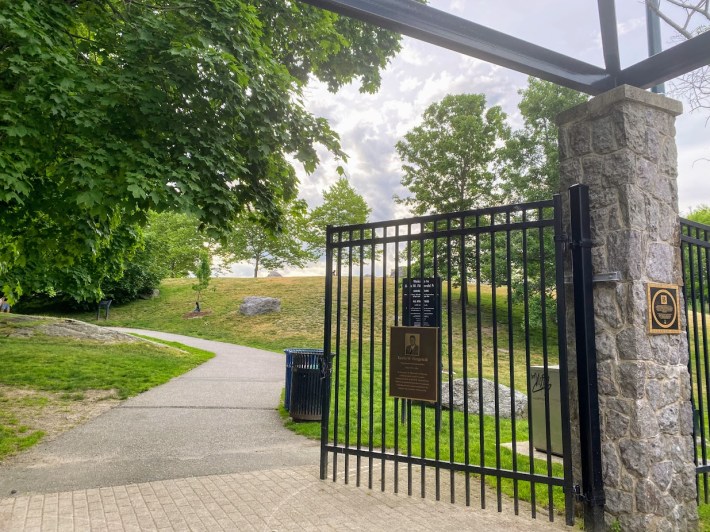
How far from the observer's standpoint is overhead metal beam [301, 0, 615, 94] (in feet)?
12.8

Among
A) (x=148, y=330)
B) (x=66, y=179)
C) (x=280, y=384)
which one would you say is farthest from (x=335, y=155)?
(x=148, y=330)

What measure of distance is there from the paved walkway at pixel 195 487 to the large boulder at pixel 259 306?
2150 cm

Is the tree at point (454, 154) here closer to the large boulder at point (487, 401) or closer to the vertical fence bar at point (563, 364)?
the large boulder at point (487, 401)

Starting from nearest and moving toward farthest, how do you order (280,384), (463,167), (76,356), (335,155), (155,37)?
(155,37), (335,155), (280,384), (76,356), (463,167)

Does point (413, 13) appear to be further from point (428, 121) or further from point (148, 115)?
point (428, 121)

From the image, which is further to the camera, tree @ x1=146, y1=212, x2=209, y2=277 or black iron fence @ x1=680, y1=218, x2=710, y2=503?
tree @ x1=146, y1=212, x2=209, y2=277

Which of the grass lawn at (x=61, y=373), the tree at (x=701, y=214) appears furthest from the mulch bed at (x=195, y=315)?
the tree at (x=701, y=214)

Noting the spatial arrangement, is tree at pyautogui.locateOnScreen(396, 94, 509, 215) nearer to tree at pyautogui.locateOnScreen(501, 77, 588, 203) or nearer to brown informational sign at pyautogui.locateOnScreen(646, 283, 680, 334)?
tree at pyautogui.locateOnScreen(501, 77, 588, 203)

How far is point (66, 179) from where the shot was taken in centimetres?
620

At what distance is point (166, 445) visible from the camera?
6.66 m

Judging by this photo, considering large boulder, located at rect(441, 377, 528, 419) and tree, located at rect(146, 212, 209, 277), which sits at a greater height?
tree, located at rect(146, 212, 209, 277)

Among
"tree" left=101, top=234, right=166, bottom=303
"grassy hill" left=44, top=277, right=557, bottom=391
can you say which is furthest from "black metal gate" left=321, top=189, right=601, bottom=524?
"tree" left=101, top=234, right=166, bottom=303

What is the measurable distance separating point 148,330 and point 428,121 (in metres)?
20.0

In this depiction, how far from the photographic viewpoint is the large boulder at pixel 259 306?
98.5 ft
